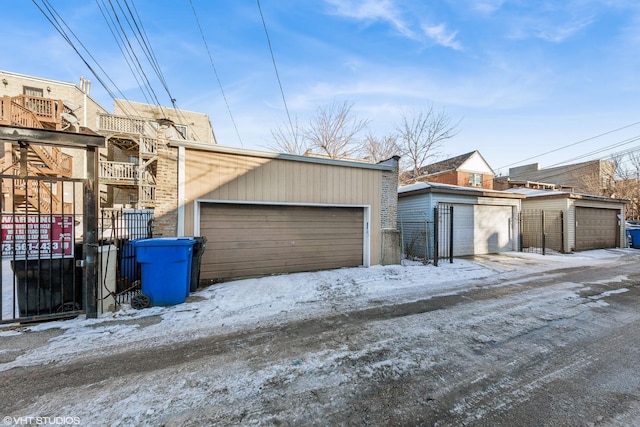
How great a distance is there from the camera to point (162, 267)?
448 cm

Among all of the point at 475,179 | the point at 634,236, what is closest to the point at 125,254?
the point at 634,236

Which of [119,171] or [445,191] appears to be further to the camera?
[119,171]

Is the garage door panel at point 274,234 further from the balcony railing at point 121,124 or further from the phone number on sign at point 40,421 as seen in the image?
the balcony railing at point 121,124

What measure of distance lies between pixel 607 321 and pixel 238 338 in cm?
554

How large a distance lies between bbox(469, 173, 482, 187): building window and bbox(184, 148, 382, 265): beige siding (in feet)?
63.3

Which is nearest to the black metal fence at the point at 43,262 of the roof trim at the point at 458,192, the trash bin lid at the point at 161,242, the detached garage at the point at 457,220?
the trash bin lid at the point at 161,242

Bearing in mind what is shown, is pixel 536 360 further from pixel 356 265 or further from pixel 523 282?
pixel 356 265

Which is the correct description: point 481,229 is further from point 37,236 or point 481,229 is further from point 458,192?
point 37,236

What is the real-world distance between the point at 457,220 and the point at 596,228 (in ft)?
31.7

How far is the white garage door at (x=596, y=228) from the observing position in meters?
13.1

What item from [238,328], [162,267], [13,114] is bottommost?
[238,328]

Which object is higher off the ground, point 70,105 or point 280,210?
point 70,105

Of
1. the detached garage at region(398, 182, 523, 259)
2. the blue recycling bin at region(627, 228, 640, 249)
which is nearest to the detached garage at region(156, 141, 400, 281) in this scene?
the detached garage at region(398, 182, 523, 259)

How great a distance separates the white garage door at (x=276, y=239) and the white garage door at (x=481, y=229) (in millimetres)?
5136
